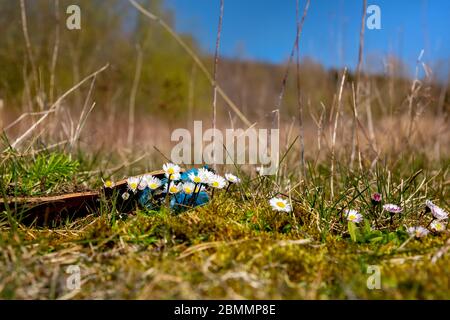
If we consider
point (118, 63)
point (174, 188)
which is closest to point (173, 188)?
point (174, 188)

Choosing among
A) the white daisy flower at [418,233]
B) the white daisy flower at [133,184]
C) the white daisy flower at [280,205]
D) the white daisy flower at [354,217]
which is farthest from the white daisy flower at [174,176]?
the white daisy flower at [418,233]

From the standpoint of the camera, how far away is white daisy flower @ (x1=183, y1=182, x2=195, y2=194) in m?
1.49

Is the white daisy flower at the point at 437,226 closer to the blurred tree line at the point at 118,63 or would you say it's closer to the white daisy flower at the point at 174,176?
the white daisy flower at the point at 174,176

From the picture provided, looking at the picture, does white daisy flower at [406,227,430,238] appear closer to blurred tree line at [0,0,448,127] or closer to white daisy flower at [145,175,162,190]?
white daisy flower at [145,175,162,190]

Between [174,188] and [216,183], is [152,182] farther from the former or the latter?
[216,183]

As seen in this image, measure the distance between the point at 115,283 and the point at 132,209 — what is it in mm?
557

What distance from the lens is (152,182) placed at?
1479 millimetres

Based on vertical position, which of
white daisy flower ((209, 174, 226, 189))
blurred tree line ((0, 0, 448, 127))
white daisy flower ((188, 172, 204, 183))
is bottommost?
white daisy flower ((209, 174, 226, 189))

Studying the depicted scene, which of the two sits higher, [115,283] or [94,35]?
[94,35]

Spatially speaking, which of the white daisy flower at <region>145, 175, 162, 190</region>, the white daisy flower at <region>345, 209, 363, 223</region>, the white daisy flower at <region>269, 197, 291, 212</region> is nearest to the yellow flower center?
the white daisy flower at <region>269, 197, 291, 212</region>

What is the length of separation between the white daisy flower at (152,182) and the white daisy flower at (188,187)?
96 millimetres

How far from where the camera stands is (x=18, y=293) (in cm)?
93
